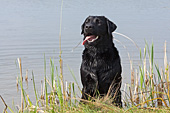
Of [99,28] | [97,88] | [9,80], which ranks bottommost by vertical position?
[9,80]

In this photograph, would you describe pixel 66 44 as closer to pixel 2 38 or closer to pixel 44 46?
pixel 44 46

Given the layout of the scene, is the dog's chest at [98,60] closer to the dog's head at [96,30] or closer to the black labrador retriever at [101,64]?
the black labrador retriever at [101,64]

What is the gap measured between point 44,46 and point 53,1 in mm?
7974

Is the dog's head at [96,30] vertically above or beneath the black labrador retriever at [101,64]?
above

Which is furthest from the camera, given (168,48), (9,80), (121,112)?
(168,48)

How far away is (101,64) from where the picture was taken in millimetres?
5172

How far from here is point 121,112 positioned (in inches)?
172

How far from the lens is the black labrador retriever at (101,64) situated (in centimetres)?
512

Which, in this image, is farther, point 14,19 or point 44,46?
point 14,19

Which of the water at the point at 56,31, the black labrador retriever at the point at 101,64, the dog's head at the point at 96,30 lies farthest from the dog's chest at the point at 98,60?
the water at the point at 56,31

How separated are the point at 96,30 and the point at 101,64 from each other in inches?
18.8

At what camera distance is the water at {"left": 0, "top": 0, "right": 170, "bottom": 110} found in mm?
8367

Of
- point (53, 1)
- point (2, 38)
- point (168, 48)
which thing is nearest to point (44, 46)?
point (2, 38)

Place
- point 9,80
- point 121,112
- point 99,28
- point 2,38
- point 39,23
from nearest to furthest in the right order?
point 121,112 < point 99,28 < point 9,80 < point 2,38 < point 39,23
